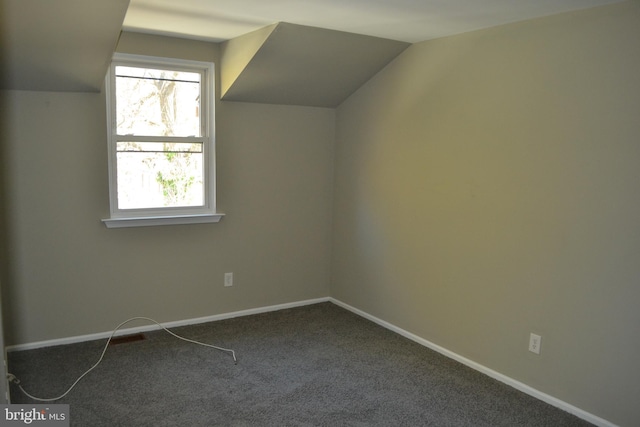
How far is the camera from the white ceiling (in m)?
2.52

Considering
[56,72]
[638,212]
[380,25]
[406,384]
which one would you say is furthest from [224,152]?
[638,212]

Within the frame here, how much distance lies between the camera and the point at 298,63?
11.6 feet

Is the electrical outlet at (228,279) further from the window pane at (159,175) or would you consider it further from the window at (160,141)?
the window pane at (159,175)

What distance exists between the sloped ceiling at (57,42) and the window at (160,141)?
1.13 ft

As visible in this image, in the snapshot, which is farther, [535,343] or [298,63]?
[298,63]

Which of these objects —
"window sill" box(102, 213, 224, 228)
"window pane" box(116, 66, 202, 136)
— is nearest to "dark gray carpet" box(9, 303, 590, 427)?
"window sill" box(102, 213, 224, 228)

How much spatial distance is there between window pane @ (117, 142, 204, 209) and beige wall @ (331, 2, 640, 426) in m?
1.34

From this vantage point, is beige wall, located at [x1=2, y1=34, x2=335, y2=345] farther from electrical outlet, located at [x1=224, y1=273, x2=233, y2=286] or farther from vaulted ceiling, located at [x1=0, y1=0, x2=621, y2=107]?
vaulted ceiling, located at [x1=0, y1=0, x2=621, y2=107]

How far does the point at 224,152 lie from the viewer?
3.86 metres

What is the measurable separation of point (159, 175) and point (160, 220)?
0.34m

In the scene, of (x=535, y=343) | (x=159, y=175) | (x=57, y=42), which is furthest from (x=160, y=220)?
(x=535, y=343)

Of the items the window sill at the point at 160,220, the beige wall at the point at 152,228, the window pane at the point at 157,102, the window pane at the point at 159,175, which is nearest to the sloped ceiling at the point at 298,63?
the beige wall at the point at 152,228

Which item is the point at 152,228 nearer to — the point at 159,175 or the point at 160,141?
the point at 159,175

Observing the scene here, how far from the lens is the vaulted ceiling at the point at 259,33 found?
239cm
